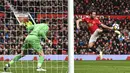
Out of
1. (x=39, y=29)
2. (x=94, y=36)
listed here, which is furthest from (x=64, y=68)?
(x=94, y=36)

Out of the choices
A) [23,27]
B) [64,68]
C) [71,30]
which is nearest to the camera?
[71,30]

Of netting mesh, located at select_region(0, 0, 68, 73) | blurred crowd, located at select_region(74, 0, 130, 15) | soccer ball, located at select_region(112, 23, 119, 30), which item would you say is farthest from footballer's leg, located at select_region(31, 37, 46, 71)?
blurred crowd, located at select_region(74, 0, 130, 15)

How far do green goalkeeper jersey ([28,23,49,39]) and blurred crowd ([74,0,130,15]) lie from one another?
18.3m

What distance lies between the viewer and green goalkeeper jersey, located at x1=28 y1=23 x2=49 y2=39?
1260cm

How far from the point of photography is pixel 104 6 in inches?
1272

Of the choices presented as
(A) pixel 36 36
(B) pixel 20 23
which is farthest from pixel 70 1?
(B) pixel 20 23

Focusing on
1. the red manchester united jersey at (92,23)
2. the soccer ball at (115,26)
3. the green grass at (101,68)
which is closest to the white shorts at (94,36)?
the red manchester united jersey at (92,23)

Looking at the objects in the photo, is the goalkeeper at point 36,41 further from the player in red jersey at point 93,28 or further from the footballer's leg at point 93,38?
the footballer's leg at point 93,38

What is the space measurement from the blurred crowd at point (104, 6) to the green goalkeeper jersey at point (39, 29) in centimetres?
1828

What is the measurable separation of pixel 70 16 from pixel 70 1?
32cm

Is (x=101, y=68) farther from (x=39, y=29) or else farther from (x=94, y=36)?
(x=94, y=36)

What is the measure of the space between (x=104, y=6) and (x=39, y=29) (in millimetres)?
20013

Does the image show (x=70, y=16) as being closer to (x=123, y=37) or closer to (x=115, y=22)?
(x=123, y=37)

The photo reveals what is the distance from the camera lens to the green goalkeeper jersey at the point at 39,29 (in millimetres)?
12599
